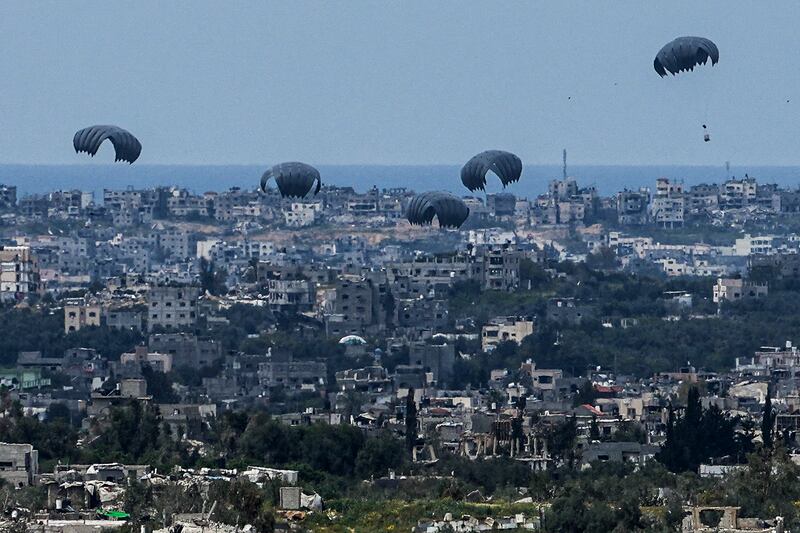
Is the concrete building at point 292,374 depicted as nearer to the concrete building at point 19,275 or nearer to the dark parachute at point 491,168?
the dark parachute at point 491,168

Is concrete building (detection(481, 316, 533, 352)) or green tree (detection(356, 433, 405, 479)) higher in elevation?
concrete building (detection(481, 316, 533, 352))

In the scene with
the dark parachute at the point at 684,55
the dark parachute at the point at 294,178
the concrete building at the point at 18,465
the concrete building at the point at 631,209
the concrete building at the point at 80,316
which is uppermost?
the dark parachute at the point at 684,55

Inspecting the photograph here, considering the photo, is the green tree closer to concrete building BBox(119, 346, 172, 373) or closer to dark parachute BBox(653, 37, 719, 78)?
dark parachute BBox(653, 37, 719, 78)

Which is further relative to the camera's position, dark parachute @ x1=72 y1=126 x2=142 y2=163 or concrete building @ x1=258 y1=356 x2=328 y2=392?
concrete building @ x1=258 y1=356 x2=328 y2=392

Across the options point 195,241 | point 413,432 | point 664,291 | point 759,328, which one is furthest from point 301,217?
point 413,432

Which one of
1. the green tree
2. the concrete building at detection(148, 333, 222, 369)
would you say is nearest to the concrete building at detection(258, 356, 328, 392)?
the concrete building at detection(148, 333, 222, 369)

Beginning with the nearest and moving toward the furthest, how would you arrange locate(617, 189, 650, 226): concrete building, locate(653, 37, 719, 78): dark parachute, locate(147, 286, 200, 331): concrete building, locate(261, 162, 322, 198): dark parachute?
locate(653, 37, 719, 78): dark parachute → locate(261, 162, 322, 198): dark parachute → locate(147, 286, 200, 331): concrete building → locate(617, 189, 650, 226): concrete building

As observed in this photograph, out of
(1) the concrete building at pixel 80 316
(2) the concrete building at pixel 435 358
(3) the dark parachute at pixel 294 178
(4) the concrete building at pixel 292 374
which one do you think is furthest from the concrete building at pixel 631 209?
(3) the dark parachute at pixel 294 178

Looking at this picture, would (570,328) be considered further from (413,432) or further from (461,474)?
(461,474)
